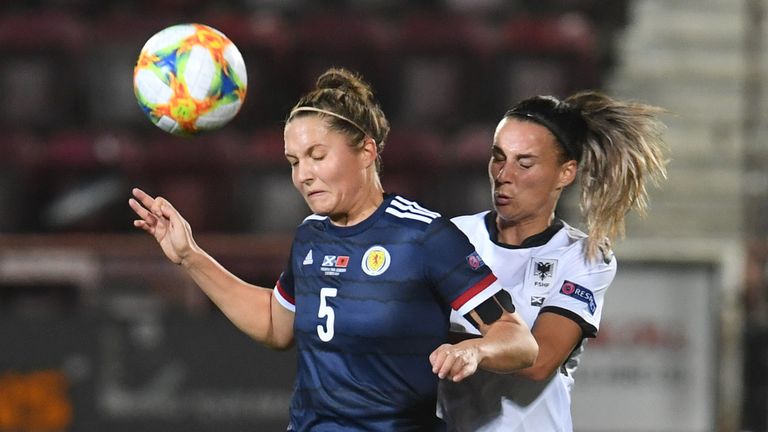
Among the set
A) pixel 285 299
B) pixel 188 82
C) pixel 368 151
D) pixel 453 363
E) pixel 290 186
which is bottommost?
pixel 453 363

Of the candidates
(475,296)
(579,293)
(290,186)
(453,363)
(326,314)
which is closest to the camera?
(453,363)

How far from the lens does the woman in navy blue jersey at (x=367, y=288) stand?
2977mm

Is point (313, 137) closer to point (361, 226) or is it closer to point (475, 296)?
point (361, 226)

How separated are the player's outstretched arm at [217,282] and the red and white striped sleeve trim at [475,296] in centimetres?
61

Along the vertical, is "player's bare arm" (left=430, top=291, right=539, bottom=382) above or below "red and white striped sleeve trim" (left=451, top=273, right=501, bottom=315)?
below

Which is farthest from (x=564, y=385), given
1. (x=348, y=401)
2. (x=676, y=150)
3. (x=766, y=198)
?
(x=676, y=150)

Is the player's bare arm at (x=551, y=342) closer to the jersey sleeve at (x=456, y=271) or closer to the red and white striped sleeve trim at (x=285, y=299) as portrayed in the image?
the jersey sleeve at (x=456, y=271)

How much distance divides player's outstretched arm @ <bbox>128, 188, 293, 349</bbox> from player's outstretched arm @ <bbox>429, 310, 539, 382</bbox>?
27.3 inches

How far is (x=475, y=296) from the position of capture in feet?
9.62

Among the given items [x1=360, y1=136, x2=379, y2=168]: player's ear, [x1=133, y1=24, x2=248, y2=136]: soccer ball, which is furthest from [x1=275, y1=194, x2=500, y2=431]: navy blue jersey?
[x1=133, y1=24, x2=248, y2=136]: soccer ball

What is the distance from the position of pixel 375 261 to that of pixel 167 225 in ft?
2.07

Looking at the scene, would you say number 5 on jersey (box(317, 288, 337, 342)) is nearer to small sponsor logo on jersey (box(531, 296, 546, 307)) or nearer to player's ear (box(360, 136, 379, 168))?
player's ear (box(360, 136, 379, 168))

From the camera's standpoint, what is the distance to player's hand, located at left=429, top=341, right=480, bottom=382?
104 inches

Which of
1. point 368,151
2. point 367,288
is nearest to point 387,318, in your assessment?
point 367,288
